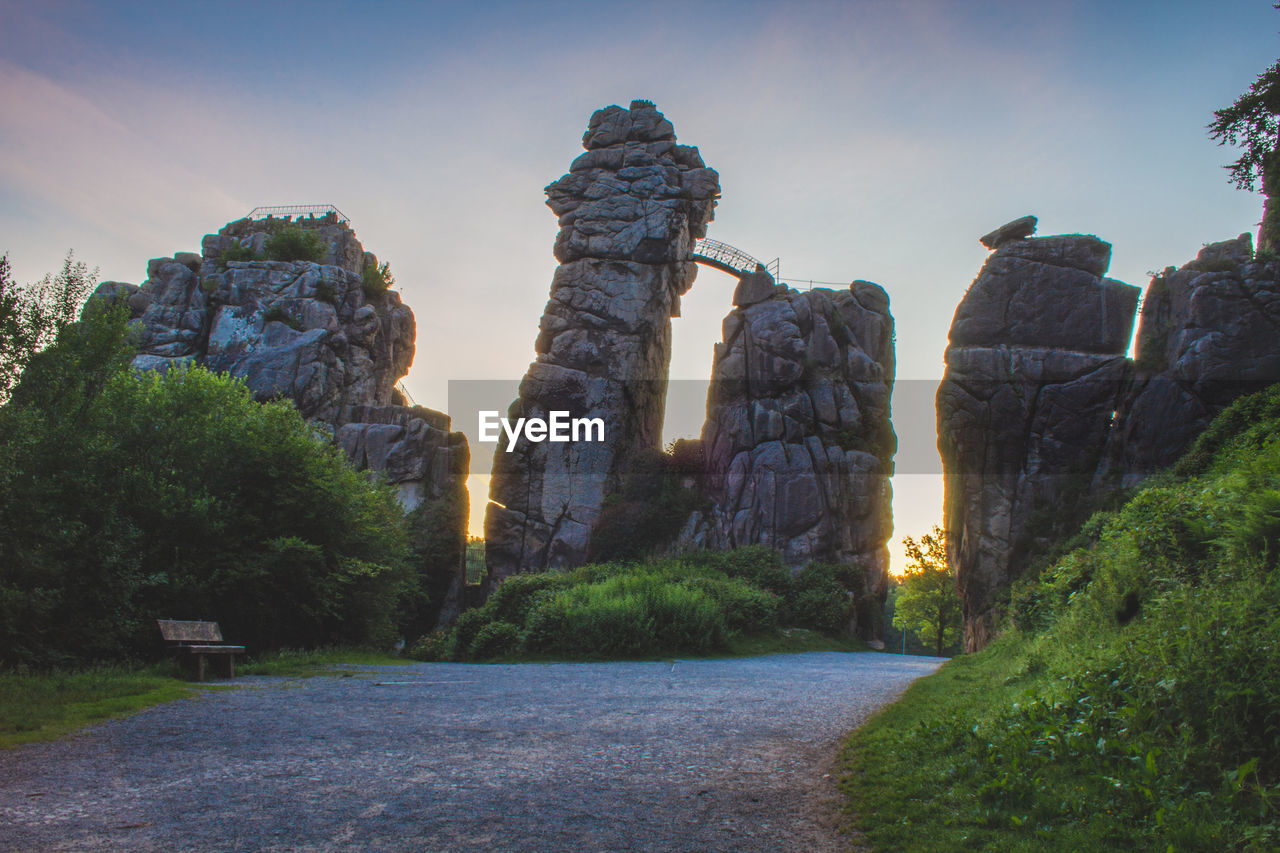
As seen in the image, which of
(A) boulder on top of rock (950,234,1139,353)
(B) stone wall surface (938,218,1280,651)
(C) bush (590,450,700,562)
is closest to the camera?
(B) stone wall surface (938,218,1280,651)

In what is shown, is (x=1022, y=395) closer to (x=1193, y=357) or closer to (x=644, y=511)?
(x=1193, y=357)

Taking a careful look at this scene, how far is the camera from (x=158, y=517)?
15.9 meters

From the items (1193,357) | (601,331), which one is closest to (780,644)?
(1193,357)

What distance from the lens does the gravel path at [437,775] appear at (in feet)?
14.9

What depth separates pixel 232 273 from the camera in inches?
1670

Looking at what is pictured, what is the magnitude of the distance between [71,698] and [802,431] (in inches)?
1258


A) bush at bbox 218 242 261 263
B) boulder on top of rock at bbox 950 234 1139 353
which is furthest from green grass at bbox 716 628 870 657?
bush at bbox 218 242 261 263

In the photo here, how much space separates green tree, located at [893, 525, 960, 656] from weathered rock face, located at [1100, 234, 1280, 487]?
23191 mm

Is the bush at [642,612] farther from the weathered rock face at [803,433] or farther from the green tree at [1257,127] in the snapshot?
the green tree at [1257,127]

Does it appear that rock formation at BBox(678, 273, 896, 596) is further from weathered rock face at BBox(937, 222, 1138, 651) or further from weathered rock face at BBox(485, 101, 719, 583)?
weathered rock face at BBox(485, 101, 719, 583)

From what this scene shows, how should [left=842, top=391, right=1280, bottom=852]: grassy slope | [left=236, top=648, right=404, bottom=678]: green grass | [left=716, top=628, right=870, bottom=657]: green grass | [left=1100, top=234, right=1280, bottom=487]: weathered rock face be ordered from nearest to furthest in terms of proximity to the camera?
[left=842, top=391, right=1280, bottom=852]: grassy slope → [left=236, top=648, right=404, bottom=678]: green grass → [left=716, top=628, right=870, bottom=657]: green grass → [left=1100, top=234, right=1280, bottom=487]: weathered rock face

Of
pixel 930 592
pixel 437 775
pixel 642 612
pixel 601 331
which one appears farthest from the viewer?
pixel 930 592

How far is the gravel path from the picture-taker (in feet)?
→ 14.9

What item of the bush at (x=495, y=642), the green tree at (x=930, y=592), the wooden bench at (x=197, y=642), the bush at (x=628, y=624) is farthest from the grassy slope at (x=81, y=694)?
the green tree at (x=930, y=592)
